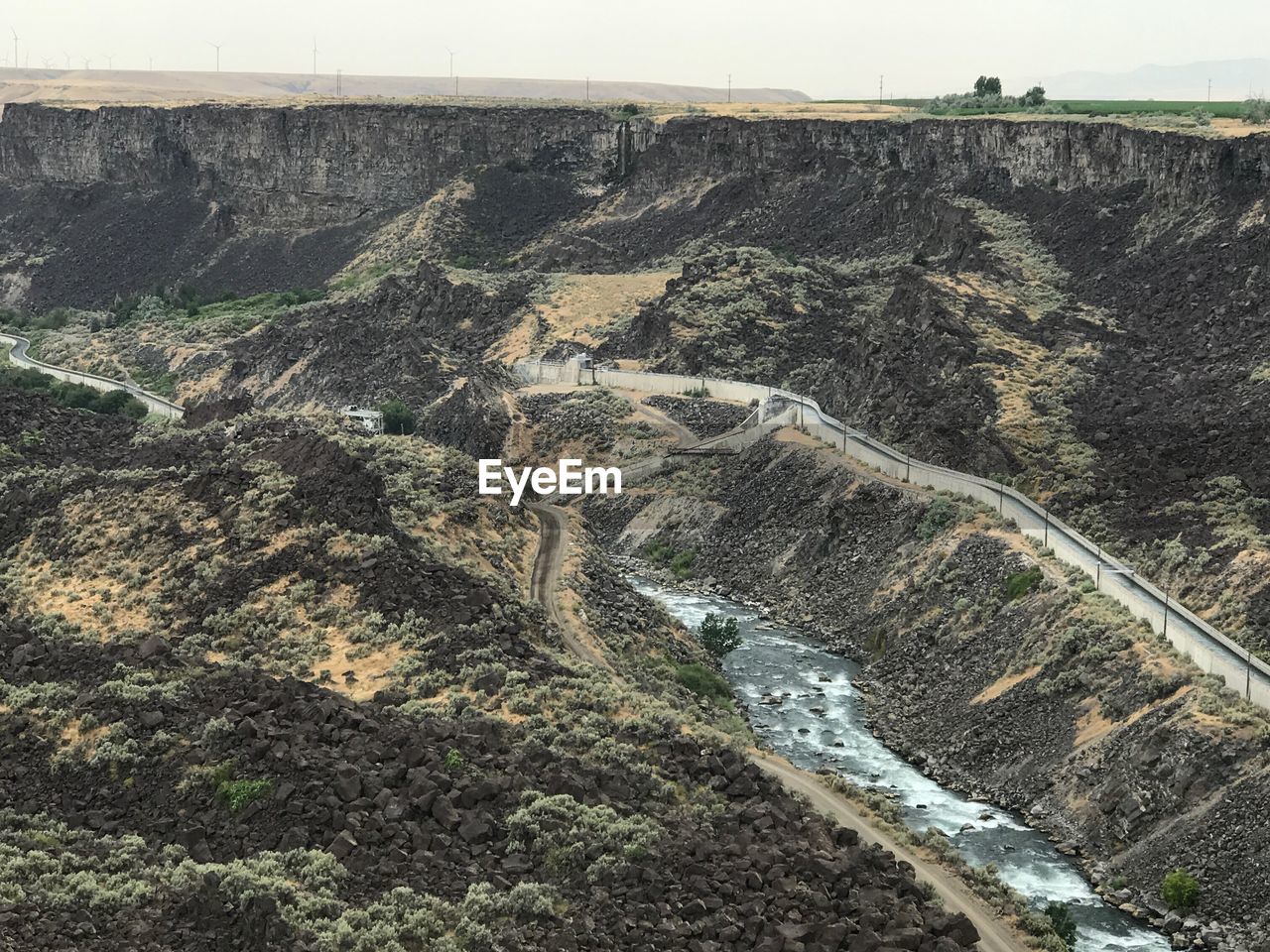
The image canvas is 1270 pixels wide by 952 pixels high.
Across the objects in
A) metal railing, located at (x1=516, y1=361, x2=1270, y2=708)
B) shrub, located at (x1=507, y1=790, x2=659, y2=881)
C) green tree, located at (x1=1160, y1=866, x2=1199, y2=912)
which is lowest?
green tree, located at (x1=1160, y1=866, x2=1199, y2=912)

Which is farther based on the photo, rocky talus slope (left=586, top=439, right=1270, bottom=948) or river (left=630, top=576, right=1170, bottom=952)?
rocky talus slope (left=586, top=439, right=1270, bottom=948)

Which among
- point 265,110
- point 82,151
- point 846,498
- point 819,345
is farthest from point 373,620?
point 82,151

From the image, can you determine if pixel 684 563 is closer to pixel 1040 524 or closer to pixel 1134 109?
pixel 1040 524

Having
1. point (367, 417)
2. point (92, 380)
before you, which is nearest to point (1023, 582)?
point (367, 417)

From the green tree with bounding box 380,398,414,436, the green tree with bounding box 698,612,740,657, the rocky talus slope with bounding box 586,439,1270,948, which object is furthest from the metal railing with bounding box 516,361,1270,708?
the green tree with bounding box 698,612,740,657

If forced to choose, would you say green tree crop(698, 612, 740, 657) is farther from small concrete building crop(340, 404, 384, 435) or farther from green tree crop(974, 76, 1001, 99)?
green tree crop(974, 76, 1001, 99)

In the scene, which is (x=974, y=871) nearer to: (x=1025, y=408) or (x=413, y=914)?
(x=413, y=914)
